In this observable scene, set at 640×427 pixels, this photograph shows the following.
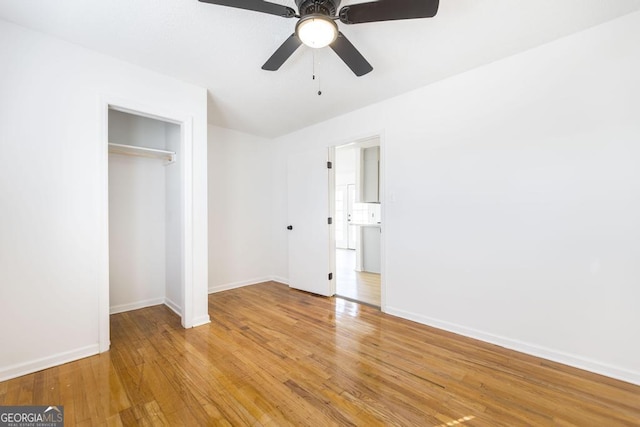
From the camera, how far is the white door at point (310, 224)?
12.5ft

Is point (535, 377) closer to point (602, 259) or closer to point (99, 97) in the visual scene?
point (602, 259)

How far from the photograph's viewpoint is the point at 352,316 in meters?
3.05

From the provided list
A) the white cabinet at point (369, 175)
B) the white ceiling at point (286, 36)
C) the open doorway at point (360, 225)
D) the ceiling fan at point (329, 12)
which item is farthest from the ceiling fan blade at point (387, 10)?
the white cabinet at point (369, 175)

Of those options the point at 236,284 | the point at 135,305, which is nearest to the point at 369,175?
the point at 236,284

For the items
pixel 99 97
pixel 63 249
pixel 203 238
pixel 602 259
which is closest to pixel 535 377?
pixel 602 259

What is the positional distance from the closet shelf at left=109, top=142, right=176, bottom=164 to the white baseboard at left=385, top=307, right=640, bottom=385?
3365 millimetres

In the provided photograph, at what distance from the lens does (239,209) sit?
434 cm

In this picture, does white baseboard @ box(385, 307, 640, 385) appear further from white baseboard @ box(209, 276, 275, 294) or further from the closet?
the closet

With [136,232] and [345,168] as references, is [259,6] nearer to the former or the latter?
[136,232]

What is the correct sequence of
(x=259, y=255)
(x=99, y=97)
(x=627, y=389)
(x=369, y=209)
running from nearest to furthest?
(x=627, y=389) → (x=99, y=97) → (x=259, y=255) → (x=369, y=209)

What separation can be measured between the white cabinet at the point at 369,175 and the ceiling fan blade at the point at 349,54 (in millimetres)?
3571

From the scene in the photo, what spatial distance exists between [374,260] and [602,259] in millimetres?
3391

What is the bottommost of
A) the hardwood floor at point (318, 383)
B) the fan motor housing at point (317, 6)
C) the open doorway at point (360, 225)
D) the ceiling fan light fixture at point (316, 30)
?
the hardwood floor at point (318, 383)

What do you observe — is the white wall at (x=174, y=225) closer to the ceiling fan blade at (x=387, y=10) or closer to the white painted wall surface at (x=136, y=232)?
the white painted wall surface at (x=136, y=232)
